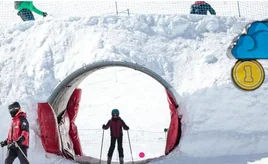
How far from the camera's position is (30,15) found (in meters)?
13.5

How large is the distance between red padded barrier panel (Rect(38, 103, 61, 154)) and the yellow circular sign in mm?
4381

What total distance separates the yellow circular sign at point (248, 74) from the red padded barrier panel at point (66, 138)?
4.59 metres

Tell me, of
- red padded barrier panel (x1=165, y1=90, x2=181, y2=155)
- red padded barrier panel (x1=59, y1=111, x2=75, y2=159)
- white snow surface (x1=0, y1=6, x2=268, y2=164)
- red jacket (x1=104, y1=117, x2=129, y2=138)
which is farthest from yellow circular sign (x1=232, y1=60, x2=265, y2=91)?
red padded barrier panel (x1=59, y1=111, x2=75, y2=159)

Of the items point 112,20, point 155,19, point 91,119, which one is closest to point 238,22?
point 155,19

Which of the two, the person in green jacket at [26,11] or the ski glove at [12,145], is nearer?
the ski glove at [12,145]

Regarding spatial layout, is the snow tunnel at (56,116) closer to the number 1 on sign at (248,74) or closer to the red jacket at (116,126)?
the red jacket at (116,126)

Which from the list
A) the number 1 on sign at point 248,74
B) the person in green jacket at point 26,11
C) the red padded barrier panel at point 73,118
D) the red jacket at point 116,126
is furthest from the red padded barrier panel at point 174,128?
the person in green jacket at point 26,11

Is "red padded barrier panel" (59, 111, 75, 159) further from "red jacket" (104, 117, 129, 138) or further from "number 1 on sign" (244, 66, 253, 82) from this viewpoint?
"number 1 on sign" (244, 66, 253, 82)

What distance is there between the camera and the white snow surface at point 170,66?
1170 centimetres

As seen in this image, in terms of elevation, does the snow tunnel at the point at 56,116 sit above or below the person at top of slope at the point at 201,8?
below

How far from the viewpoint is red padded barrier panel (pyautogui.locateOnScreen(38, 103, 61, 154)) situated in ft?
37.9

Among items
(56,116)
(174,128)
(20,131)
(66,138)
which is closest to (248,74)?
(174,128)

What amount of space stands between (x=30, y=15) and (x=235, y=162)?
21.4ft

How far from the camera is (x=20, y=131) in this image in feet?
31.8
